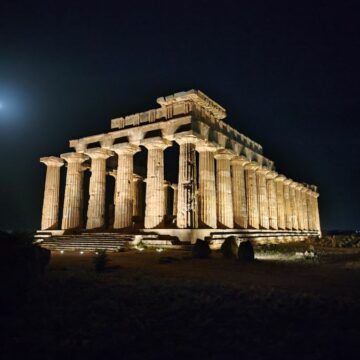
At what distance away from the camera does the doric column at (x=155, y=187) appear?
85.5 ft

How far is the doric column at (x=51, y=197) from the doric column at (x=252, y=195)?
62.8 ft

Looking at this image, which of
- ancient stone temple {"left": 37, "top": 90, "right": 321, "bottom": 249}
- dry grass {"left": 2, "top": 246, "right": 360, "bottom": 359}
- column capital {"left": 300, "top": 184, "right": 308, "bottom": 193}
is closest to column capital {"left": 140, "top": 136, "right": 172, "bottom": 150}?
ancient stone temple {"left": 37, "top": 90, "right": 321, "bottom": 249}

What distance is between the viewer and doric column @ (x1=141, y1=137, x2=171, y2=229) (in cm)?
2605

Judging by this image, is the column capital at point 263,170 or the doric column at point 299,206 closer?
the column capital at point 263,170

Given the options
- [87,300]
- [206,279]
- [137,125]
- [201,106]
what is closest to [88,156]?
[137,125]

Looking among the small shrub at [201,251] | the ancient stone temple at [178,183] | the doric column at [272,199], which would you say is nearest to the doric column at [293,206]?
the doric column at [272,199]

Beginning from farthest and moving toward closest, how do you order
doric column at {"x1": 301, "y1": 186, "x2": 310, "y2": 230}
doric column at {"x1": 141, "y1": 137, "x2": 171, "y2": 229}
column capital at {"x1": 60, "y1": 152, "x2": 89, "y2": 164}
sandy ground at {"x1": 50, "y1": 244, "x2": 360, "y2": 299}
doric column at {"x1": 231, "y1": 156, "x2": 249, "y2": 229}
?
doric column at {"x1": 301, "y1": 186, "x2": 310, "y2": 230}, column capital at {"x1": 60, "y1": 152, "x2": 89, "y2": 164}, doric column at {"x1": 231, "y1": 156, "x2": 249, "y2": 229}, doric column at {"x1": 141, "y1": 137, "x2": 171, "y2": 229}, sandy ground at {"x1": 50, "y1": 244, "x2": 360, "y2": 299}

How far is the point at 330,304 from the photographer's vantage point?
7.64 meters

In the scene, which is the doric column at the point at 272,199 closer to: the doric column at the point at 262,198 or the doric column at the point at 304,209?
the doric column at the point at 262,198

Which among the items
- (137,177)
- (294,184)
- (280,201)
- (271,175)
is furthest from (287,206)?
(137,177)

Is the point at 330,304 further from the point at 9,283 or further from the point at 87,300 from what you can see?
the point at 9,283

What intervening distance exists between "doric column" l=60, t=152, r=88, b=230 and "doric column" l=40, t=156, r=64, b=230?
1.53 meters

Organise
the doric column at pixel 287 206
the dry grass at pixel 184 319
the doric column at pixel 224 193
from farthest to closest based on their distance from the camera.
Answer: the doric column at pixel 287 206, the doric column at pixel 224 193, the dry grass at pixel 184 319

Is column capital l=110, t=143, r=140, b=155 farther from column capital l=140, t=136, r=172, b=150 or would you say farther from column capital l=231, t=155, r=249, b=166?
column capital l=231, t=155, r=249, b=166
